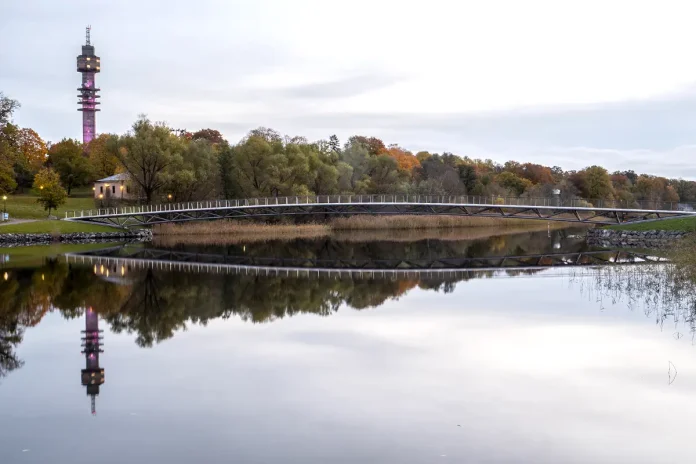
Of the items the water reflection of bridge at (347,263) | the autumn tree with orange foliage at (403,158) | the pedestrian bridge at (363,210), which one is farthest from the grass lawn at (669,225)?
the autumn tree with orange foliage at (403,158)

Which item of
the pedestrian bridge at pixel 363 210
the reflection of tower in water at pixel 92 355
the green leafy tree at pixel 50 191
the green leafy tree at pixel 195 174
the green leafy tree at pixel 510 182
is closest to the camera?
the reflection of tower in water at pixel 92 355

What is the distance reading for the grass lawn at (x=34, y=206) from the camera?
65.2 metres

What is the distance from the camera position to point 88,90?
142m

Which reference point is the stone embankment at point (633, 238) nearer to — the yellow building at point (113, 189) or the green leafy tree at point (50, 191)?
the green leafy tree at point (50, 191)

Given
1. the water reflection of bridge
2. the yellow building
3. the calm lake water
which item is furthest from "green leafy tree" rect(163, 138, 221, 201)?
the calm lake water

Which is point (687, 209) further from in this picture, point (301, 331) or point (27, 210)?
point (27, 210)

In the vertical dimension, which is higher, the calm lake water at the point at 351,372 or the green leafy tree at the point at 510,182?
the green leafy tree at the point at 510,182

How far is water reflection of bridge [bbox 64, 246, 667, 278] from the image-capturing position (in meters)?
35.1

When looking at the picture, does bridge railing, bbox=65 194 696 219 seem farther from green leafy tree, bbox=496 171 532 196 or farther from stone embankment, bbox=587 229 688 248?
green leafy tree, bbox=496 171 532 196

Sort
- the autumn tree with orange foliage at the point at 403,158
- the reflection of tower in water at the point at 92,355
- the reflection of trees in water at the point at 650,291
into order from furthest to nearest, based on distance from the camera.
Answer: the autumn tree with orange foliage at the point at 403,158 → the reflection of trees in water at the point at 650,291 → the reflection of tower in water at the point at 92,355

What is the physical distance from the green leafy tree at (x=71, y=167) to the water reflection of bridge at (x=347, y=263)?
155ft

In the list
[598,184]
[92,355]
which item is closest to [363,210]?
[92,355]

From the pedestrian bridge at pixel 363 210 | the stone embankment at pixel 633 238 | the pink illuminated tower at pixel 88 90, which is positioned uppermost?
the pink illuminated tower at pixel 88 90

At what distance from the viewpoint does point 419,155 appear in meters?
136
